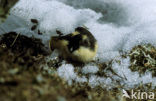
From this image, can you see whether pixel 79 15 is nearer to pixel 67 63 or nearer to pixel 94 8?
pixel 94 8

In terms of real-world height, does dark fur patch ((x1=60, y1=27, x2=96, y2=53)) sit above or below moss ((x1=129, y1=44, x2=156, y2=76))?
above

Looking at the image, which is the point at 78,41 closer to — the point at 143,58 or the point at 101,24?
the point at 143,58

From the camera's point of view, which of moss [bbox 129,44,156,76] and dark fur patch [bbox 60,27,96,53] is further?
moss [bbox 129,44,156,76]

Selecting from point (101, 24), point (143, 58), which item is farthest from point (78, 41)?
point (101, 24)

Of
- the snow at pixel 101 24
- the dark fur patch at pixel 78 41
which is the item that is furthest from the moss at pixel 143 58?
the dark fur patch at pixel 78 41

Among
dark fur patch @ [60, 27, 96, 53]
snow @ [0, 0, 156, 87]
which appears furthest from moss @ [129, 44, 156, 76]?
dark fur patch @ [60, 27, 96, 53]

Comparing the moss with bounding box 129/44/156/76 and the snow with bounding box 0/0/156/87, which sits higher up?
the snow with bounding box 0/0/156/87

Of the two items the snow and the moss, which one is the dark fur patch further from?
the moss

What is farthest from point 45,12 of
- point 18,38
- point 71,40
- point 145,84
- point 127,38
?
point 145,84

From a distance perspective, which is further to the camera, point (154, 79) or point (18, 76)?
point (154, 79)
